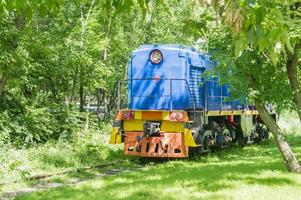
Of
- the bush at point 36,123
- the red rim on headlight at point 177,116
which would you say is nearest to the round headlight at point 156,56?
the red rim on headlight at point 177,116

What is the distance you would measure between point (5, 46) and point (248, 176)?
7.65m

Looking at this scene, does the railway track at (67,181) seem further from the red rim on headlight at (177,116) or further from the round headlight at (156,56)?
the round headlight at (156,56)

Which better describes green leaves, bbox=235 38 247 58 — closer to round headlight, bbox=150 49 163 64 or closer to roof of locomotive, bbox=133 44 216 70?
roof of locomotive, bbox=133 44 216 70

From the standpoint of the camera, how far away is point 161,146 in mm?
13531

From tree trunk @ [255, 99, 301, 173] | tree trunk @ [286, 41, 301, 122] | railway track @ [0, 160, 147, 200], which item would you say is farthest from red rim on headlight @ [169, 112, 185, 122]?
tree trunk @ [286, 41, 301, 122]

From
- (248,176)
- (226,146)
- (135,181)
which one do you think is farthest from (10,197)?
(226,146)

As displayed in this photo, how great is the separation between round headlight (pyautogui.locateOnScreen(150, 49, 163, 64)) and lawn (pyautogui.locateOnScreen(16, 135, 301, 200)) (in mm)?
3366

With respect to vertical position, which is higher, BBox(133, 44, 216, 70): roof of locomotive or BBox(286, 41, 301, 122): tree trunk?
BBox(133, 44, 216, 70): roof of locomotive

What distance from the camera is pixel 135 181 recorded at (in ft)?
32.4

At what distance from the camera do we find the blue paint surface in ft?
45.8

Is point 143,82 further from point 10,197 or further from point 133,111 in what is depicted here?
point 10,197

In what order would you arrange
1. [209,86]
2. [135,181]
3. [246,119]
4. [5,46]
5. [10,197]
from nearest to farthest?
[10,197]
[135,181]
[5,46]
[209,86]
[246,119]

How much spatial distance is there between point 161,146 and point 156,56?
9.05ft

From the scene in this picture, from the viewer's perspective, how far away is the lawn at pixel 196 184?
7973mm
